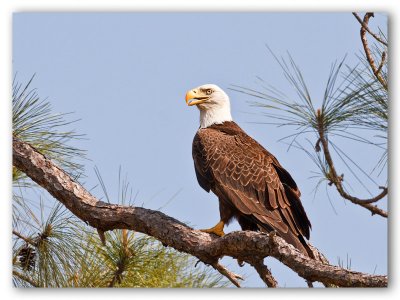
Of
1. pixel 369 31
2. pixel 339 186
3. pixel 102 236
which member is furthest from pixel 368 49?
pixel 102 236

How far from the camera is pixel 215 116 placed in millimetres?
4355

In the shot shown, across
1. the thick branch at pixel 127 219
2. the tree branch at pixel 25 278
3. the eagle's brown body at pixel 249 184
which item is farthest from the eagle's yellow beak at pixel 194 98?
the tree branch at pixel 25 278

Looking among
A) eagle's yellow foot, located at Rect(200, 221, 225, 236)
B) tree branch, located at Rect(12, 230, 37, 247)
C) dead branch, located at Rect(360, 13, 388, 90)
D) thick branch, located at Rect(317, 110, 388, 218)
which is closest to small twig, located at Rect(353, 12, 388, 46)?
dead branch, located at Rect(360, 13, 388, 90)

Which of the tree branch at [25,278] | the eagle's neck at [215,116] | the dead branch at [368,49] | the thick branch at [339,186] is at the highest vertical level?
the dead branch at [368,49]

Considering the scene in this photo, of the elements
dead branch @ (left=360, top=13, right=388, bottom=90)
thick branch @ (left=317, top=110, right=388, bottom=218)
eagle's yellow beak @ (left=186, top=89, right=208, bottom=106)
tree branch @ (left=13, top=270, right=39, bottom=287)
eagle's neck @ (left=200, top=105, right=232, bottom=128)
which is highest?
dead branch @ (left=360, top=13, right=388, bottom=90)

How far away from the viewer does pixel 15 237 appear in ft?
11.3

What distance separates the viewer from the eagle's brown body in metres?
3.76

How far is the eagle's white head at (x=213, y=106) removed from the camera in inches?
169

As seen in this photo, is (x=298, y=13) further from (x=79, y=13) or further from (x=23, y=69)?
(x=23, y=69)

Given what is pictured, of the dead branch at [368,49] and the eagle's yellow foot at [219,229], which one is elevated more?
the dead branch at [368,49]

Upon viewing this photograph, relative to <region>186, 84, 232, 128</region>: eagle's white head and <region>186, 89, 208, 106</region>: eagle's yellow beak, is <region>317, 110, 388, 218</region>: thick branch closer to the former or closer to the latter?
<region>186, 89, 208, 106</region>: eagle's yellow beak

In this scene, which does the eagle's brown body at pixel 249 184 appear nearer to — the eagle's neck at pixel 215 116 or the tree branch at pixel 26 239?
the eagle's neck at pixel 215 116

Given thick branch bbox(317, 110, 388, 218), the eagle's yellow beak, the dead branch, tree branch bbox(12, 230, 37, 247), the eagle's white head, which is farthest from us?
the eagle's white head
